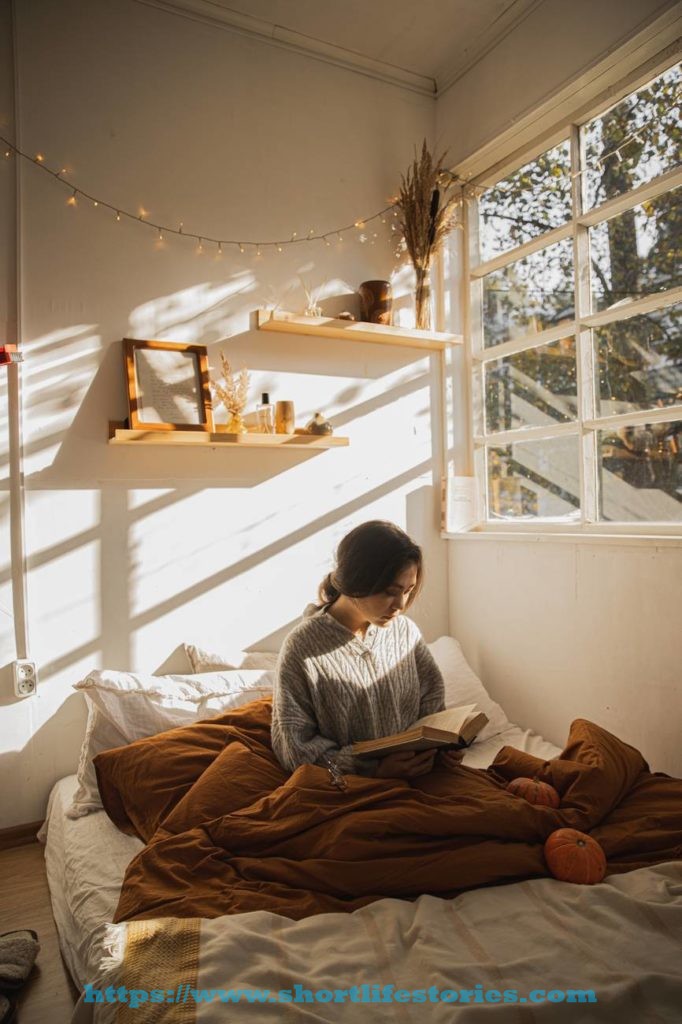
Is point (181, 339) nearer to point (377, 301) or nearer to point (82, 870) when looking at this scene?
point (377, 301)

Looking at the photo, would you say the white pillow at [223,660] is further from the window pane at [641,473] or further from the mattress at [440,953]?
the window pane at [641,473]

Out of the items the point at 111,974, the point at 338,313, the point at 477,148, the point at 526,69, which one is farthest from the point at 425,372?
the point at 111,974

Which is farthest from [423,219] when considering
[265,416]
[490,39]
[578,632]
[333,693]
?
[333,693]

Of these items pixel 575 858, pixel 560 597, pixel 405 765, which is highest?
pixel 560 597

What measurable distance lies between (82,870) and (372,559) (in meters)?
1.01

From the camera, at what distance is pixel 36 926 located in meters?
1.79

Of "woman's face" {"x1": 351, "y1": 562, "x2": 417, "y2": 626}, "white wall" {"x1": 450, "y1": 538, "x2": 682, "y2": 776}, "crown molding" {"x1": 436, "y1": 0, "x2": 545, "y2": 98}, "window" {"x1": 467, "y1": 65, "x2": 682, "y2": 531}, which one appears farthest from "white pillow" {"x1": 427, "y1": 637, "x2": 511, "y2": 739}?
"crown molding" {"x1": 436, "y1": 0, "x2": 545, "y2": 98}

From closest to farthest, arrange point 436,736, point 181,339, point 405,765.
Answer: point 436,736, point 405,765, point 181,339

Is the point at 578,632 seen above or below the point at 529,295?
below

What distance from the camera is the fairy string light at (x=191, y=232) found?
2.33 metres

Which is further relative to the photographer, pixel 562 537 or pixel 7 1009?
pixel 562 537

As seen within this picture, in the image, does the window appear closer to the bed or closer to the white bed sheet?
the bed

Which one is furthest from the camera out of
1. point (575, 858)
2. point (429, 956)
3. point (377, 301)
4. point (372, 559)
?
point (377, 301)

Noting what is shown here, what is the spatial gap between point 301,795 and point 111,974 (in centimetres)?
49
